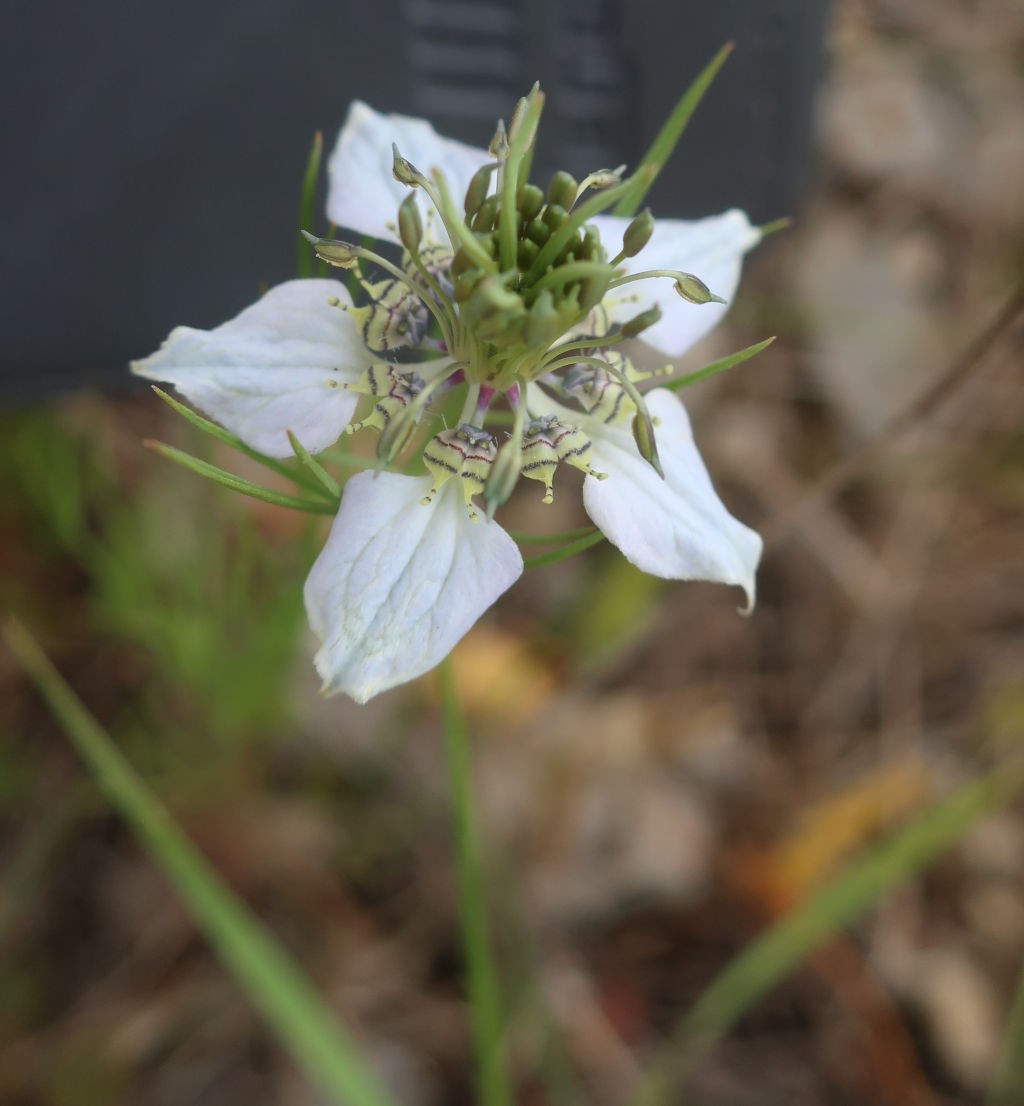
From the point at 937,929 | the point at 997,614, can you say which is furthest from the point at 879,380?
the point at 937,929

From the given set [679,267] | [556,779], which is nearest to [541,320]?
[679,267]

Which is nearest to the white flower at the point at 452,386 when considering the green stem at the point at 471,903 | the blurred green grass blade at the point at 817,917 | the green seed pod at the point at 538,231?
the green seed pod at the point at 538,231

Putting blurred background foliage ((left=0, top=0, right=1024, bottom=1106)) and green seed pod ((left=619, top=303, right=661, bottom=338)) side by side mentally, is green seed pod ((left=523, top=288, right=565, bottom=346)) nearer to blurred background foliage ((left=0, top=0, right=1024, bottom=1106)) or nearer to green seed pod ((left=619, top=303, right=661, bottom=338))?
green seed pod ((left=619, top=303, right=661, bottom=338))

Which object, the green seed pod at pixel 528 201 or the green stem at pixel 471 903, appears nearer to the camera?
the green seed pod at pixel 528 201

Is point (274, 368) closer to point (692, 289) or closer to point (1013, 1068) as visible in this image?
point (692, 289)

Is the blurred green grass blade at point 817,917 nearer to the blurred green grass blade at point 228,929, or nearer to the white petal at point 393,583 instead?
the blurred green grass blade at point 228,929

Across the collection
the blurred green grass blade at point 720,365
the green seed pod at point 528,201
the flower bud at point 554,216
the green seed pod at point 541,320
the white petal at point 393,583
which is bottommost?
the white petal at point 393,583
